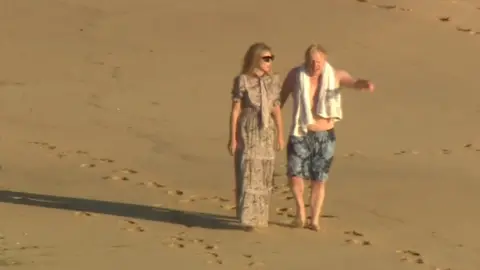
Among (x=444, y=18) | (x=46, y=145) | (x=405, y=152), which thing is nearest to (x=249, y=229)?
(x=46, y=145)

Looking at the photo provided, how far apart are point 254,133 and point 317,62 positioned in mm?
672

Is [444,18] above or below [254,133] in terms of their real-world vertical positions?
above

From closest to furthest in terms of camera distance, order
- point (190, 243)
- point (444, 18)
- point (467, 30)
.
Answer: point (190, 243)
point (467, 30)
point (444, 18)

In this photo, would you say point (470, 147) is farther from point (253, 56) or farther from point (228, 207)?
point (253, 56)

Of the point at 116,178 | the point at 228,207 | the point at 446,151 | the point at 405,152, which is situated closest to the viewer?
the point at 228,207

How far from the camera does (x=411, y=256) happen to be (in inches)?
355

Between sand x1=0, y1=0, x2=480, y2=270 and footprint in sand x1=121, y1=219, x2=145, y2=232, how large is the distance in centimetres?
3

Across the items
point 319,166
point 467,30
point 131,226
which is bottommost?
point 131,226

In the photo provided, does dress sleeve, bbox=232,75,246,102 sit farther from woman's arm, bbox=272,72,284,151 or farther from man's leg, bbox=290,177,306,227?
man's leg, bbox=290,177,306,227

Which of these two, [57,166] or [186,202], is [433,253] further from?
[57,166]

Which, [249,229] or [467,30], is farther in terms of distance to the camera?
[467,30]

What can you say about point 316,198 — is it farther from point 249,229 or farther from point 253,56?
point 253,56

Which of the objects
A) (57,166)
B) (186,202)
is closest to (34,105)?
(57,166)

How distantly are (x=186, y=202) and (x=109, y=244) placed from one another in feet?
5.24
